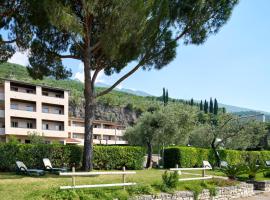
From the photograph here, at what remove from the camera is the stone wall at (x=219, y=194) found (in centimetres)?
1250

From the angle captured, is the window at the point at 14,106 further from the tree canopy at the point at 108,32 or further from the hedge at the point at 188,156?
the tree canopy at the point at 108,32

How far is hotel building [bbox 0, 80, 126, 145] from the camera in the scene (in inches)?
2343

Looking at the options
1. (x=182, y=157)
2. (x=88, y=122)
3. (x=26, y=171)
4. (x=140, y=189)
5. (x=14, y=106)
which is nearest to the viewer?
(x=140, y=189)

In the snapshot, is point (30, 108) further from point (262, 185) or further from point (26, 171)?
point (262, 185)

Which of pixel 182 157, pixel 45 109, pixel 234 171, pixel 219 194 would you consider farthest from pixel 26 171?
pixel 45 109

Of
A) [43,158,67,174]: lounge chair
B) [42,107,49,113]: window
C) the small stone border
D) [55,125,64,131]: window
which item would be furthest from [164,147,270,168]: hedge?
[55,125,64,131]: window

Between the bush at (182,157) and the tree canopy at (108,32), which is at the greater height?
the tree canopy at (108,32)

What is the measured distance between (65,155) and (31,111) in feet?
150

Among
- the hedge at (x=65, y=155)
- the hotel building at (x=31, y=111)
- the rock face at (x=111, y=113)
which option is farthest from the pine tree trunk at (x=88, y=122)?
the rock face at (x=111, y=113)

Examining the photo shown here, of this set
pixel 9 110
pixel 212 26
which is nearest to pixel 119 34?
pixel 212 26

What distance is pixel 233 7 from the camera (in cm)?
2105

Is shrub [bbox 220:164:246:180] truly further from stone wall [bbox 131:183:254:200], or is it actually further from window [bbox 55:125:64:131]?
window [bbox 55:125:64:131]

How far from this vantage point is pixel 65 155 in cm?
2020

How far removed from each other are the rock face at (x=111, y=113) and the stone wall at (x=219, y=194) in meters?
84.4
